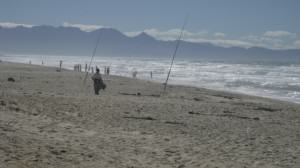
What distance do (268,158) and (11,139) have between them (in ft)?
16.7

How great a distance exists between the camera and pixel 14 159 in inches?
269

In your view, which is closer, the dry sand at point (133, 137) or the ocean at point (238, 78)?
the dry sand at point (133, 137)

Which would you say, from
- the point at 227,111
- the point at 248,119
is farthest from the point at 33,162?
the point at 227,111

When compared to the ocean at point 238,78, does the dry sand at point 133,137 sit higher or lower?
lower

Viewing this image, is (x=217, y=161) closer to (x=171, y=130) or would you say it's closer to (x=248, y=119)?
(x=171, y=130)

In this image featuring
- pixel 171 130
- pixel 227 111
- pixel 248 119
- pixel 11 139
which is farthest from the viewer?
pixel 227 111

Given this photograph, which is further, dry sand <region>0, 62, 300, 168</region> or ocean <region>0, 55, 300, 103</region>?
ocean <region>0, 55, 300, 103</region>

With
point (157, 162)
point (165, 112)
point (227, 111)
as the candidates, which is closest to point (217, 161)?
point (157, 162)

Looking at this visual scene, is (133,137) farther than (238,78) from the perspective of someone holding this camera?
No

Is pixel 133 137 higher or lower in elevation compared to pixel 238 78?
lower

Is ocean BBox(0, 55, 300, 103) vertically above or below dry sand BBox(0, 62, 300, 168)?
above

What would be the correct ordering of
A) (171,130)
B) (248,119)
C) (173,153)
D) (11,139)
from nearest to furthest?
(11,139) → (173,153) → (171,130) → (248,119)

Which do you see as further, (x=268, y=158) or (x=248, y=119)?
(x=248, y=119)

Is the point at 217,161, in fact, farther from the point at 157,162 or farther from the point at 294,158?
the point at 294,158
